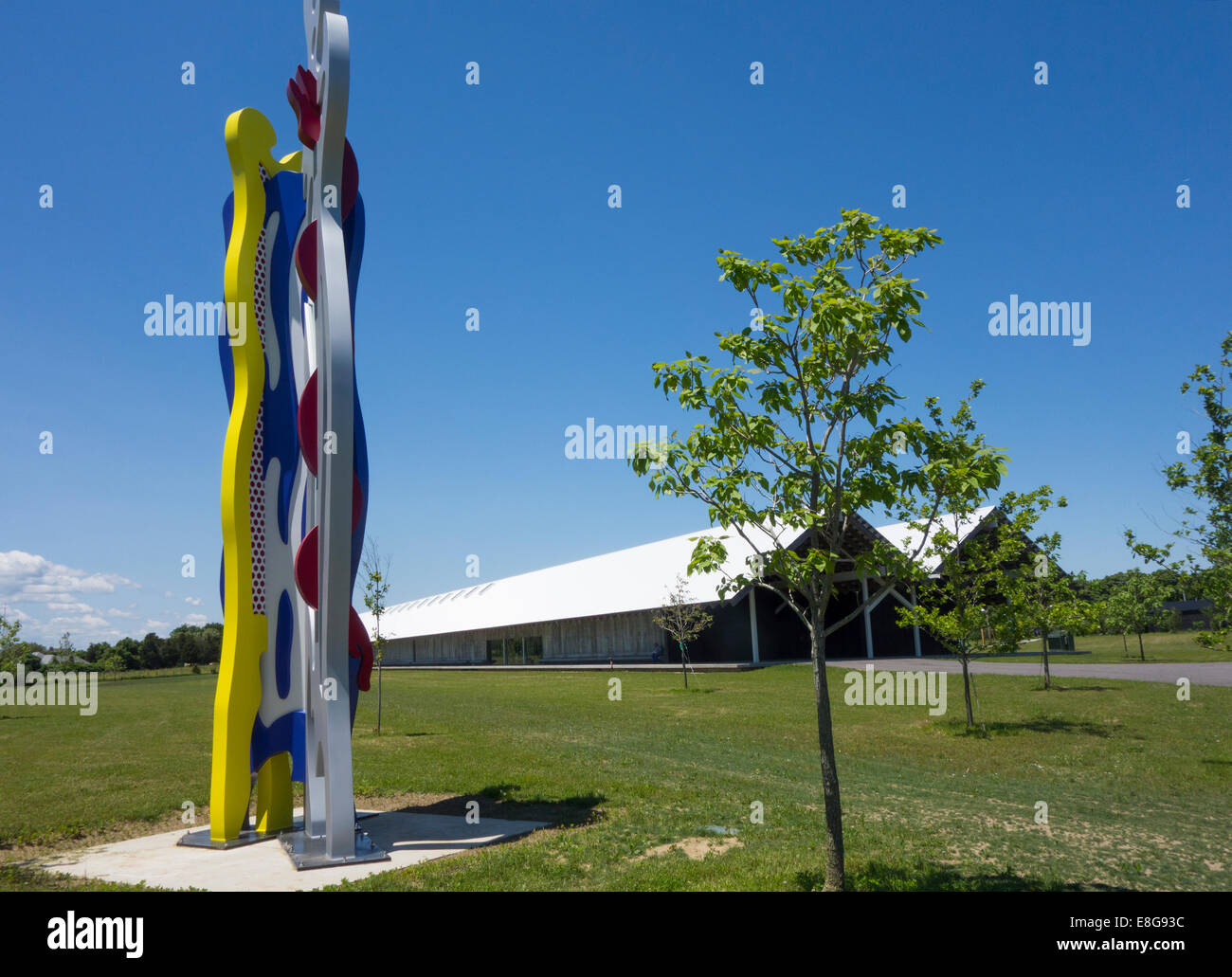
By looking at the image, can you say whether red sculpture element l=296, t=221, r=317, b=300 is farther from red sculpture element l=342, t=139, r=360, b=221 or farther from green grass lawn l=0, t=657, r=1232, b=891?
green grass lawn l=0, t=657, r=1232, b=891

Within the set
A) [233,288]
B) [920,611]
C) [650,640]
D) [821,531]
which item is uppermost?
[233,288]

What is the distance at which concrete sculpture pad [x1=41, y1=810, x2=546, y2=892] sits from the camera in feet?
25.2

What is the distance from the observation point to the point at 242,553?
9781 millimetres

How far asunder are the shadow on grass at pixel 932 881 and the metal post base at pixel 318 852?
4.27m

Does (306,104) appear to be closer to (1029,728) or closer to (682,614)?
(1029,728)

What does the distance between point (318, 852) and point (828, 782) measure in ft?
17.1

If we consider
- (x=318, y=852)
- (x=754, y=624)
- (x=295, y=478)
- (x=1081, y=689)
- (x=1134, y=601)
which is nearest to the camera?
(x=318, y=852)

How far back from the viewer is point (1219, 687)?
75.7ft

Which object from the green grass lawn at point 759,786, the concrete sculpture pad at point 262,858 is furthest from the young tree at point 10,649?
the concrete sculpture pad at point 262,858

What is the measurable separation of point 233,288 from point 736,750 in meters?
11.9

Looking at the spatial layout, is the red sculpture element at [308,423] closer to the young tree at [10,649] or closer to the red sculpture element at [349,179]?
the red sculpture element at [349,179]

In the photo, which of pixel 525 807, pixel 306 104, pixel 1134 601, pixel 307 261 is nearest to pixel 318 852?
pixel 525 807
